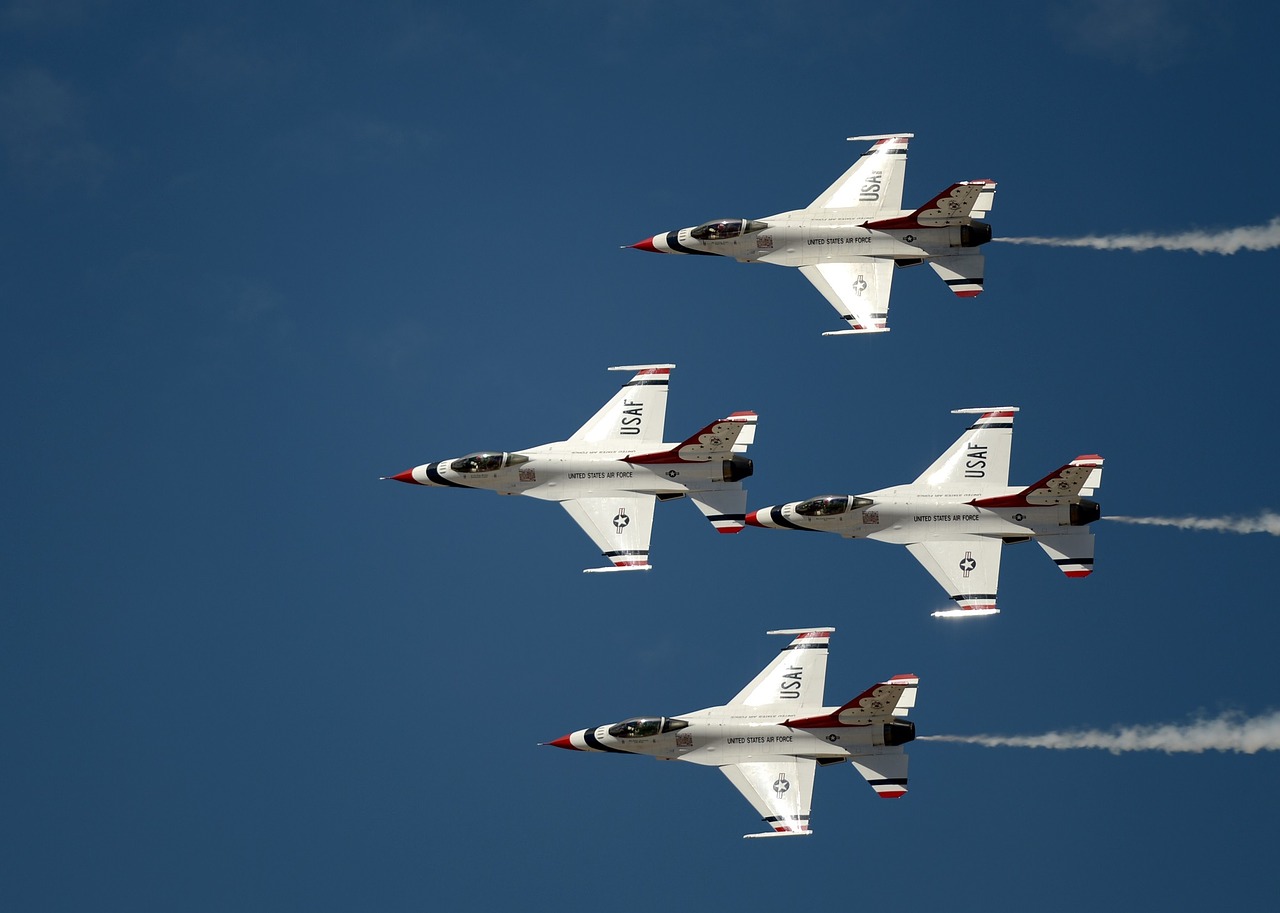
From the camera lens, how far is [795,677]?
8512cm

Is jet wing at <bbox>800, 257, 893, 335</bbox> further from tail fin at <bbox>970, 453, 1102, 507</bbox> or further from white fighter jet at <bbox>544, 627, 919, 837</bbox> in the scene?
white fighter jet at <bbox>544, 627, 919, 837</bbox>

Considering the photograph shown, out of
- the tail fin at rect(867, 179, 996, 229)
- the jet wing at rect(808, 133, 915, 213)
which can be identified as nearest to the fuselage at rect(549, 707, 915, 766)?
the tail fin at rect(867, 179, 996, 229)

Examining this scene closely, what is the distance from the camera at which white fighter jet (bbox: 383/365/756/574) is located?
85.6 meters

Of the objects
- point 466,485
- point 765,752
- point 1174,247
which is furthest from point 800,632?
point 1174,247

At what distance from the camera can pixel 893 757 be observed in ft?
273

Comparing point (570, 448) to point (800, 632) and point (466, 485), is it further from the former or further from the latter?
point (800, 632)

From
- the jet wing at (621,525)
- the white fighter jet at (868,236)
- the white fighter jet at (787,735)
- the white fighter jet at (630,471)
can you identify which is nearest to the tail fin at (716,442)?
the white fighter jet at (630,471)

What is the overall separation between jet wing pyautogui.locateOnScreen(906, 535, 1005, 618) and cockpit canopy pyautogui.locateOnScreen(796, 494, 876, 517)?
7.22ft

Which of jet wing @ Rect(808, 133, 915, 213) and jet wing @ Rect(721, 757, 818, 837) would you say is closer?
jet wing @ Rect(721, 757, 818, 837)

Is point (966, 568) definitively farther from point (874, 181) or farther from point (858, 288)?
point (874, 181)

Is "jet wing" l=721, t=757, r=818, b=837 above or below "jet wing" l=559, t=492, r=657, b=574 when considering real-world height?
below

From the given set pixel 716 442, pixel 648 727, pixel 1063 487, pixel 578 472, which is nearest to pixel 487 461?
pixel 578 472

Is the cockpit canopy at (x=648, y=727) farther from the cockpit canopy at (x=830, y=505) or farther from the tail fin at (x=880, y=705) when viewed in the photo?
the cockpit canopy at (x=830, y=505)

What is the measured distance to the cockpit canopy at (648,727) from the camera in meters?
84.7
